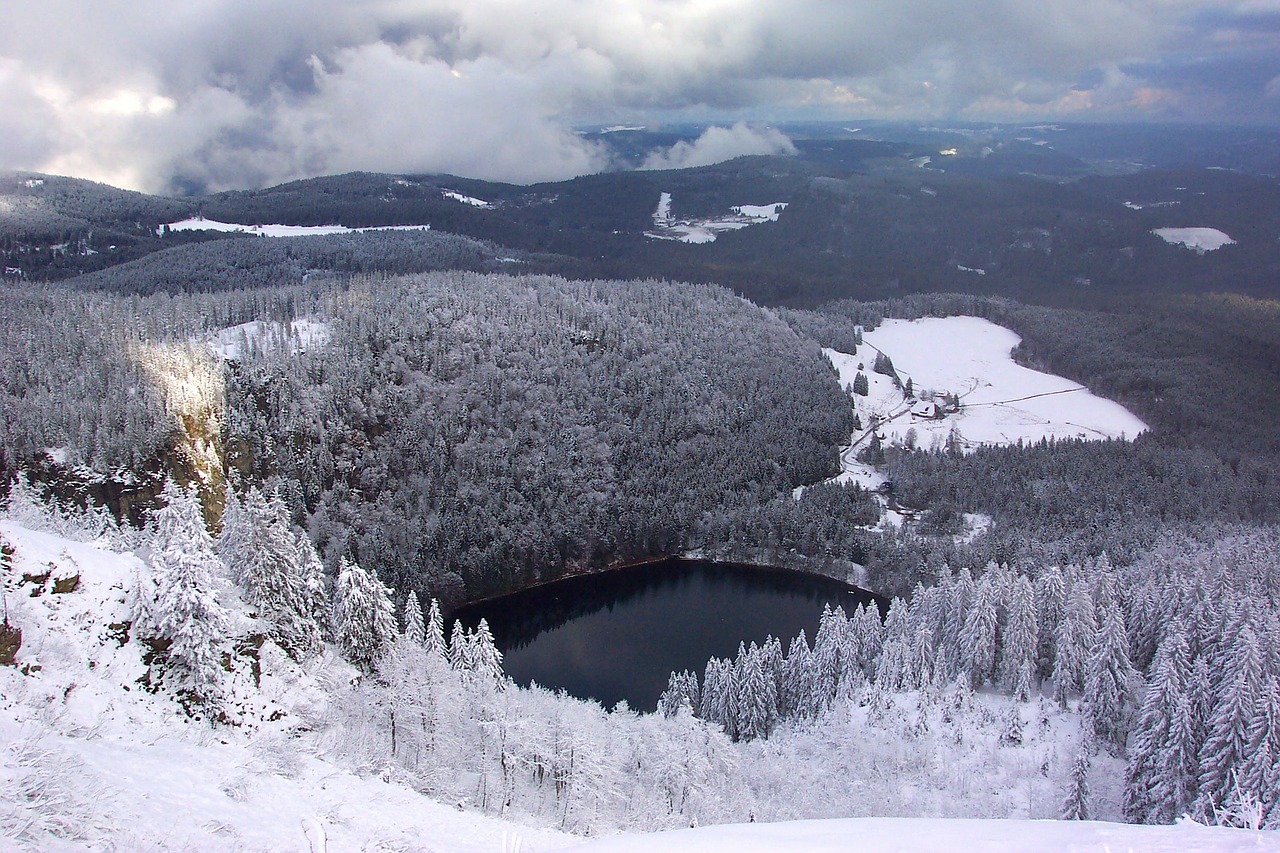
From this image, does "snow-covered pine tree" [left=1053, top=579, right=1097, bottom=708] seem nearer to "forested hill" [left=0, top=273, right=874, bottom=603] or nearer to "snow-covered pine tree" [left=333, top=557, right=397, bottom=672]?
"snow-covered pine tree" [left=333, top=557, right=397, bottom=672]

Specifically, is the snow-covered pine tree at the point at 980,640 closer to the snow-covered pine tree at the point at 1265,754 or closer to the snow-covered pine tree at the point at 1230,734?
the snow-covered pine tree at the point at 1230,734

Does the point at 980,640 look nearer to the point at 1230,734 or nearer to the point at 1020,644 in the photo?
the point at 1020,644

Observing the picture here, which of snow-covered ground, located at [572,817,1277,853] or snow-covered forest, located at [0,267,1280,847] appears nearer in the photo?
snow-covered ground, located at [572,817,1277,853]

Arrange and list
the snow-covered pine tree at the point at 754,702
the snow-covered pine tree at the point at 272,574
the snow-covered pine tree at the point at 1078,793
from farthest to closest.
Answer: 1. the snow-covered pine tree at the point at 754,702
2. the snow-covered pine tree at the point at 1078,793
3. the snow-covered pine tree at the point at 272,574

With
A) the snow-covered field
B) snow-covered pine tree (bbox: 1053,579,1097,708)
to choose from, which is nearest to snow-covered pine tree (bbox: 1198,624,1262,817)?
the snow-covered field

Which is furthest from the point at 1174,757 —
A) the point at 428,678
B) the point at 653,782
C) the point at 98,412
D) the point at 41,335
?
the point at 41,335

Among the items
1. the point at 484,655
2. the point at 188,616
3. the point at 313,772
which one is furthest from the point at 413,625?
the point at 313,772

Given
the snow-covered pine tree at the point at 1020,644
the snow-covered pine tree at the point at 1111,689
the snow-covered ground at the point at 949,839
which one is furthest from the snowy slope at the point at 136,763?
the snow-covered pine tree at the point at 1020,644
